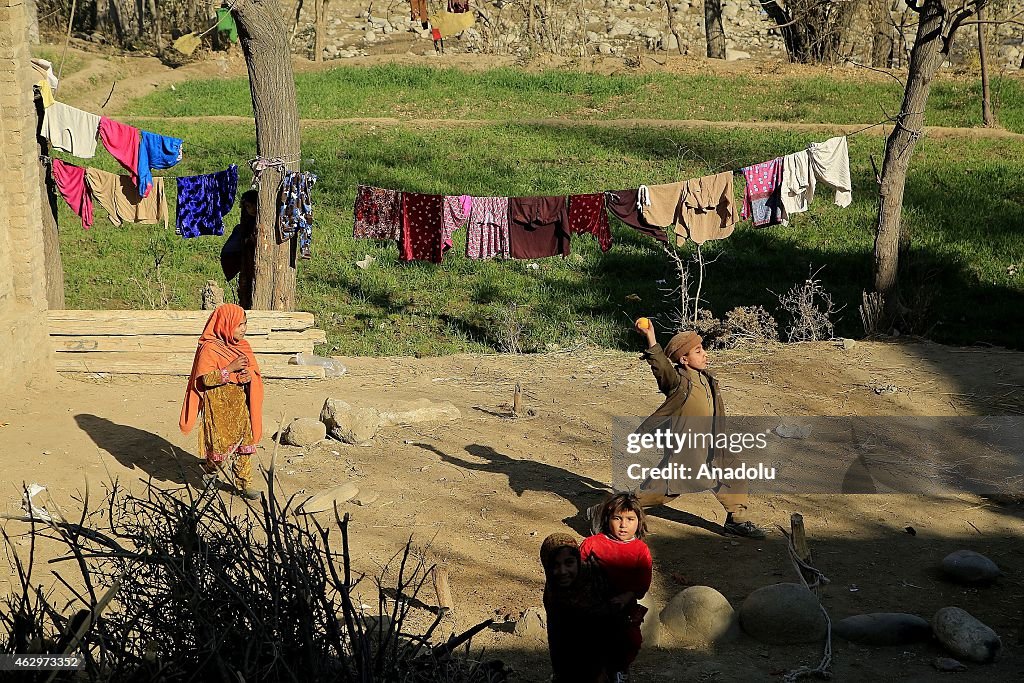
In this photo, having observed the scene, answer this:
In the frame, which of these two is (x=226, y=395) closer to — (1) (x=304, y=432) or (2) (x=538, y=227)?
(1) (x=304, y=432)

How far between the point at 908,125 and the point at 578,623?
27.0 feet

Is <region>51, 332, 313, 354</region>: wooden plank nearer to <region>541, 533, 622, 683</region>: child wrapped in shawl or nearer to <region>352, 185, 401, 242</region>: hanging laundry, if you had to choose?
<region>352, 185, 401, 242</region>: hanging laundry

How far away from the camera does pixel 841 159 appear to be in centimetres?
1074

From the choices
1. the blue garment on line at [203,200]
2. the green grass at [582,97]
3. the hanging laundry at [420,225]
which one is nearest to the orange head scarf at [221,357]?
the hanging laundry at [420,225]

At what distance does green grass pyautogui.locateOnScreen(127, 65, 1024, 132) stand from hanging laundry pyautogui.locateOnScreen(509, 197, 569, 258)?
36.7ft

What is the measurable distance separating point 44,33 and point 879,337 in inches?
934

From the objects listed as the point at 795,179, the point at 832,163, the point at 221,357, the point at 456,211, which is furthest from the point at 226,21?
the point at 832,163

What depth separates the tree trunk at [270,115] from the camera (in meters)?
10.7

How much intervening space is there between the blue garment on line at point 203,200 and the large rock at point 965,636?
8.33 metres

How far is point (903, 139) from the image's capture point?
11156 millimetres

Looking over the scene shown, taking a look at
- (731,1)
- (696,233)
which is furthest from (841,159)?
(731,1)

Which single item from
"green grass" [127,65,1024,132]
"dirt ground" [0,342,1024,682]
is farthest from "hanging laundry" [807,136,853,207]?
"green grass" [127,65,1024,132]

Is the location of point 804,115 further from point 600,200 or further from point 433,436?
point 433,436

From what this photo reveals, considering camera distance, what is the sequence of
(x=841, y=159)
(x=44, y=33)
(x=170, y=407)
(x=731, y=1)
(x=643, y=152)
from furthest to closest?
(x=731, y=1) < (x=44, y=33) < (x=643, y=152) < (x=841, y=159) < (x=170, y=407)
